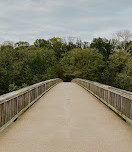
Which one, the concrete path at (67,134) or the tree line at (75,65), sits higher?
the tree line at (75,65)

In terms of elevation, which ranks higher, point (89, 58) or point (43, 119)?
point (89, 58)

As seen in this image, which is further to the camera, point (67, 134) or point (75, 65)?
point (75, 65)

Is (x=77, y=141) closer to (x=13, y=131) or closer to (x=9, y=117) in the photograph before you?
(x=13, y=131)

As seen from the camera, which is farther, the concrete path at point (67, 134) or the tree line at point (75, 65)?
the tree line at point (75, 65)

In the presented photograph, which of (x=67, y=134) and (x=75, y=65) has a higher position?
(x=75, y=65)

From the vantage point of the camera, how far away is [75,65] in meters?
51.1

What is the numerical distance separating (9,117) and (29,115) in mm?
1361

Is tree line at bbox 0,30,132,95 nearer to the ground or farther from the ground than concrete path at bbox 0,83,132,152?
farther from the ground

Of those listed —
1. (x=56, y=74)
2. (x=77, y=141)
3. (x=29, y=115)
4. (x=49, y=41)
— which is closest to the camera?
(x=77, y=141)

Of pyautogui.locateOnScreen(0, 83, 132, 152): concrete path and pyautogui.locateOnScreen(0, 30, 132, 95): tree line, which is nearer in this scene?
pyautogui.locateOnScreen(0, 83, 132, 152): concrete path

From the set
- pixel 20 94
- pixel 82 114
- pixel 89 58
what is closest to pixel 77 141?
pixel 82 114

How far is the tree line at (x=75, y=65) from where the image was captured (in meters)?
41.8

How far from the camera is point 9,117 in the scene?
5.61 metres

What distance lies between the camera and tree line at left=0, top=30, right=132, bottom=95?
137ft
